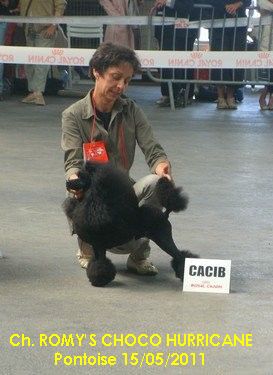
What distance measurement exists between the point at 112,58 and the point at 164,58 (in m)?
7.51

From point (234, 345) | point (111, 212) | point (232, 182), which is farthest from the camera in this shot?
point (232, 182)

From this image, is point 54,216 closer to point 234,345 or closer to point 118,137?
point 118,137

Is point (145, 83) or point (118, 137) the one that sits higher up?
point (118, 137)

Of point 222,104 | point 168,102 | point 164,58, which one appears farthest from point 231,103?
point 164,58

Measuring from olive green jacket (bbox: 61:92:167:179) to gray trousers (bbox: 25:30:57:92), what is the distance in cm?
785

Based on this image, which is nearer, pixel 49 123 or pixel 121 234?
pixel 121 234

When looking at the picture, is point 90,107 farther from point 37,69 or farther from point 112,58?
point 37,69

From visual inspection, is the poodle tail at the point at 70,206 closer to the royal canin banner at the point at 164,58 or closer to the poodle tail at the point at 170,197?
the poodle tail at the point at 170,197

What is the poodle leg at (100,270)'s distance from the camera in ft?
17.4

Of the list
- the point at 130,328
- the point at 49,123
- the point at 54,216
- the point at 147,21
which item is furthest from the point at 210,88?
the point at 130,328

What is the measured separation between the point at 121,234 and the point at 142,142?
1.96ft

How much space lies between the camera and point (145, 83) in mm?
17562

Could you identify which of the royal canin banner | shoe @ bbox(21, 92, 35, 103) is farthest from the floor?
shoe @ bbox(21, 92, 35, 103)

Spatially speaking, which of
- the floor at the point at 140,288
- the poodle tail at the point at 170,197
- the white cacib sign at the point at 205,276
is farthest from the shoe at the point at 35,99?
the white cacib sign at the point at 205,276
